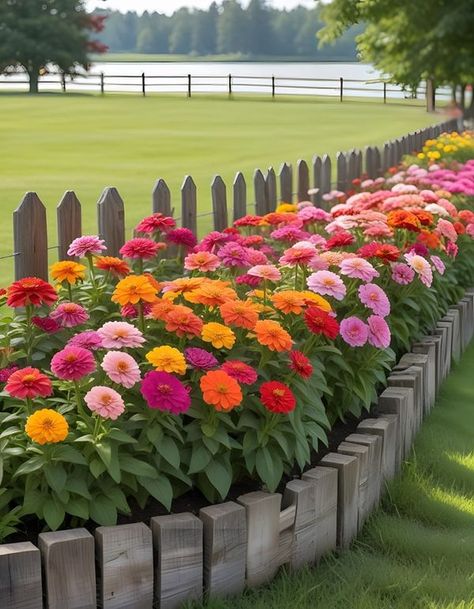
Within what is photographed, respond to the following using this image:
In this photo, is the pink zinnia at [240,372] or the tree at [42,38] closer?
the pink zinnia at [240,372]

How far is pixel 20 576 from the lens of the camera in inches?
103

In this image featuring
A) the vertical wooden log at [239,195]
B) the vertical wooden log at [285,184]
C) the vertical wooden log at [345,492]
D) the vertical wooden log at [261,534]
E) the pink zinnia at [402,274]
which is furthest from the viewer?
the vertical wooden log at [285,184]

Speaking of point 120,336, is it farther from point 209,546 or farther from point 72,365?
point 209,546

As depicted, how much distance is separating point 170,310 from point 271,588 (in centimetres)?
100

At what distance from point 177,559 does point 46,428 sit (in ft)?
1.88

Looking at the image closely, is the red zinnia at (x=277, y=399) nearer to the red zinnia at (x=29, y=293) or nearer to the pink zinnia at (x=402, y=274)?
the red zinnia at (x=29, y=293)

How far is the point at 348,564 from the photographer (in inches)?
131

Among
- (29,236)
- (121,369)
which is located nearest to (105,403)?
(121,369)

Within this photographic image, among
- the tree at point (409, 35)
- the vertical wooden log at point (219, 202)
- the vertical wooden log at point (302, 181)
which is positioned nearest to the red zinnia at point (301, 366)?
the vertical wooden log at point (219, 202)

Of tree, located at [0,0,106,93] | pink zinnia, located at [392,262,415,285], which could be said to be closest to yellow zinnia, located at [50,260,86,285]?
pink zinnia, located at [392,262,415,285]

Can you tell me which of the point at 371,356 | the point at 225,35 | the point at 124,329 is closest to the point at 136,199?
the point at 371,356

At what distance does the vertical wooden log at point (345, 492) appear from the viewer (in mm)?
3415

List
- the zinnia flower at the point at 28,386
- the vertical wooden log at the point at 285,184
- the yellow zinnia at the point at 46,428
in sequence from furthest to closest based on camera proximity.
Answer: the vertical wooden log at the point at 285,184
the zinnia flower at the point at 28,386
the yellow zinnia at the point at 46,428

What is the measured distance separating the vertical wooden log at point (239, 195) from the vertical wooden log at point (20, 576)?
4.74 meters
